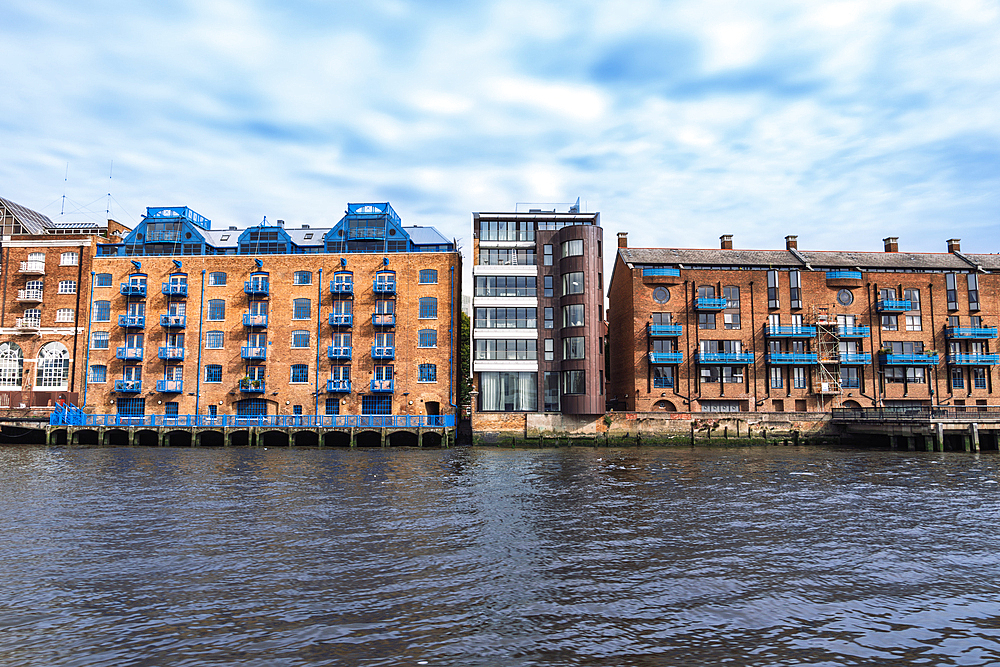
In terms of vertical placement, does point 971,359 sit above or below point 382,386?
above

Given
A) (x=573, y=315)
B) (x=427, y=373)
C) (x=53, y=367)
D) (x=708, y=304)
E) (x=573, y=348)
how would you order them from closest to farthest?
(x=573, y=348), (x=573, y=315), (x=427, y=373), (x=708, y=304), (x=53, y=367)

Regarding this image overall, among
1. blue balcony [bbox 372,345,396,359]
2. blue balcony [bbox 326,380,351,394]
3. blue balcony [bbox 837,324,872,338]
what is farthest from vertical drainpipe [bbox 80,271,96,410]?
blue balcony [bbox 837,324,872,338]

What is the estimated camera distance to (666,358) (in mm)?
58406

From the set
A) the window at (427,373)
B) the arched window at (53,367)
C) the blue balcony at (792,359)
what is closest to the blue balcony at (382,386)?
the window at (427,373)

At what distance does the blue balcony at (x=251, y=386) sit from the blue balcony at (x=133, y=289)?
43.2 feet

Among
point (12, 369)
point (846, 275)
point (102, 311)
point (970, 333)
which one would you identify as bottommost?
point (12, 369)

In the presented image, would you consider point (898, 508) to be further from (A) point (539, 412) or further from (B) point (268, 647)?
(A) point (539, 412)

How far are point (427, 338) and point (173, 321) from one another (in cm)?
2341

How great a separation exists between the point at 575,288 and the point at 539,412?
11.0m

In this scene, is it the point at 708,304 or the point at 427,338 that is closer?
the point at 427,338

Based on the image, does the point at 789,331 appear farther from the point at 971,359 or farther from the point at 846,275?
the point at 971,359

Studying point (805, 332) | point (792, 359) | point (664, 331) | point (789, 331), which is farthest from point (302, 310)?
point (805, 332)

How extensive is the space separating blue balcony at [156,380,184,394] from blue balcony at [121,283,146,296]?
8.51m

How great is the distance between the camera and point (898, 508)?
79.8ft
